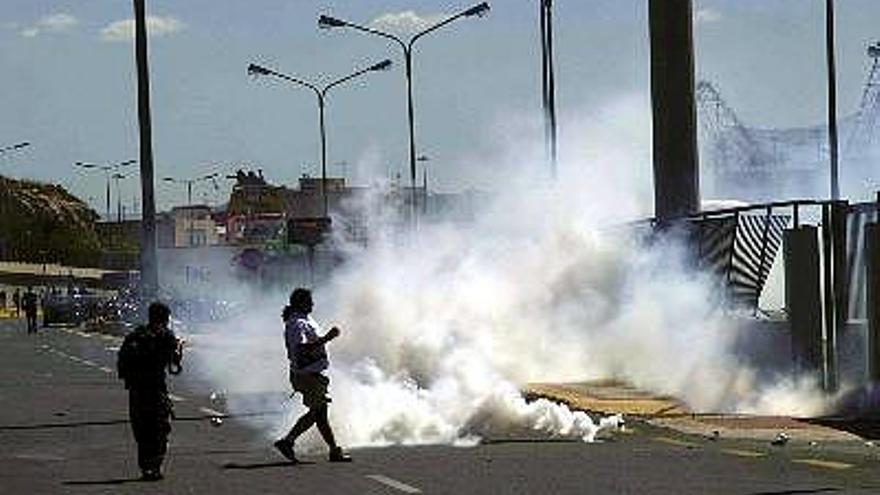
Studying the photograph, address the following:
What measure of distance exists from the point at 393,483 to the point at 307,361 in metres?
1.99

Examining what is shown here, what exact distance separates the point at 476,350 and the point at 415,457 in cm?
782

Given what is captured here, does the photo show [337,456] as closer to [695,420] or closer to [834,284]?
[695,420]

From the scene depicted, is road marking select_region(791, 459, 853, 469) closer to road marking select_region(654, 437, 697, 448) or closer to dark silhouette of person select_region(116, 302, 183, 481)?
road marking select_region(654, 437, 697, 448)

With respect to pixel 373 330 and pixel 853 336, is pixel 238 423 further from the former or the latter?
pixel 853 336

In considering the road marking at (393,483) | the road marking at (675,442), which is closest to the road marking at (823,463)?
the road marking at (675,442)

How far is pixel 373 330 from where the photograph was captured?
27078mm

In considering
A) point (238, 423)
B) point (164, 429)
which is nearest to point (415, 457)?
point (164, 429)

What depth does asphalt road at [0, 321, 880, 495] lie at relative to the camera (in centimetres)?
1423

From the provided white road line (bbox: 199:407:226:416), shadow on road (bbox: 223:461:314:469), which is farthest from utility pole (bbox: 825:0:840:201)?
shadow on road (bbox: 223:461:314:469)

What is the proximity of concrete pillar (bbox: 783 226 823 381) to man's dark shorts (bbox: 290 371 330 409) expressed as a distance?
6.96 meters

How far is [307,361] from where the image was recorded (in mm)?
16281

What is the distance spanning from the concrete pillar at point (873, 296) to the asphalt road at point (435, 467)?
2377mm

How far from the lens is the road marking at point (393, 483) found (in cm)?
1416

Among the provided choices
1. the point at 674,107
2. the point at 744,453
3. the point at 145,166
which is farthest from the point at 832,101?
the point at 744,453
